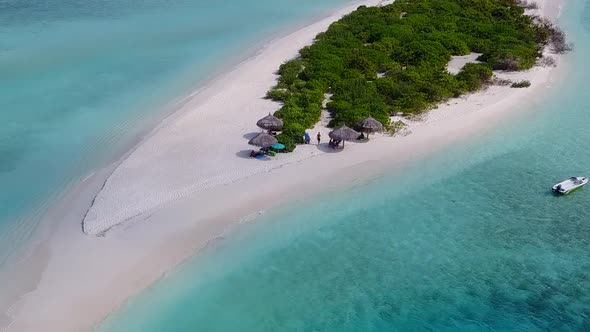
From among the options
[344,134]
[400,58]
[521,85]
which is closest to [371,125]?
[344,134]

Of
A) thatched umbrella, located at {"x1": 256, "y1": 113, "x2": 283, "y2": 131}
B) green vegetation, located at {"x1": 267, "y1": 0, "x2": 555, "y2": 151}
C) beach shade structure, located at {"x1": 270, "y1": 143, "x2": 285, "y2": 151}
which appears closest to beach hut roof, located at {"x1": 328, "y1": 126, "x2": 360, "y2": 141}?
green vegetation, located at {"x1": 267, "y1": 0, "x2": 555, "y2": 151}

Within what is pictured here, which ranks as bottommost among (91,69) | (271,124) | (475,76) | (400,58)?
(475,76)

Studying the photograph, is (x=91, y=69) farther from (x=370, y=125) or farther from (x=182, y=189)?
(x=370, y=125)

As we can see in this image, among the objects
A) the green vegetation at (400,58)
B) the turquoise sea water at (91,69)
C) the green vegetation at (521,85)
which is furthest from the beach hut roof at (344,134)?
the green vegetation at (521,85)

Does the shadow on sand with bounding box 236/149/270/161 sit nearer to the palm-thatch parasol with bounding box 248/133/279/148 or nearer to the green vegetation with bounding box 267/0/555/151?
the palm-thatch parasol with bounding box 248/133/279/148

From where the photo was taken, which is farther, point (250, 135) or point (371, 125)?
point (250, 135)

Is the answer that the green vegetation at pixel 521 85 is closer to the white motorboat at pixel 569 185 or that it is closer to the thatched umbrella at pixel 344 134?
the white motorboat at pixel 569 185
